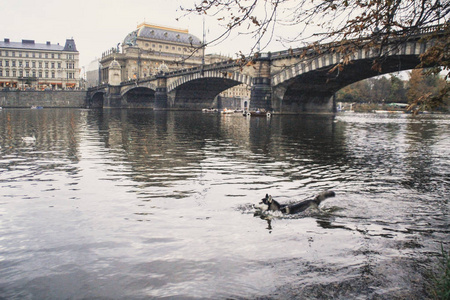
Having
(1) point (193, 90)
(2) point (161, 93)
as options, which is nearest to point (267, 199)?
(2) point (161, 93)

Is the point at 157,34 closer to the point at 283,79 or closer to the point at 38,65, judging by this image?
the point at 38,65

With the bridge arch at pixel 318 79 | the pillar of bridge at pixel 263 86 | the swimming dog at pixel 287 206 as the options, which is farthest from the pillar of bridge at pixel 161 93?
the swimming dog at pixel 287 206

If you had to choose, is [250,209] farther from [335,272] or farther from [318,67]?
[318,67]

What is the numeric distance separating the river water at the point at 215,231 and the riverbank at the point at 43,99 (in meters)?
108

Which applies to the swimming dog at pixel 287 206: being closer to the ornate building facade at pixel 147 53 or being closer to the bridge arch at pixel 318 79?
the bridge arch at pixel 318 79

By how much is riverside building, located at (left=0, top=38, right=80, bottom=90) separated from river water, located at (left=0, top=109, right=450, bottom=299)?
125342 mm

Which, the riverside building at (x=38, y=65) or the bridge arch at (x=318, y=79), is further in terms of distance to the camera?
the riverside building at (x=38, y=65)

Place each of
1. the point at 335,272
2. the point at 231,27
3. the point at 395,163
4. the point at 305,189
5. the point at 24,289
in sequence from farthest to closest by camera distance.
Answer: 1. the point at 395,163
2. the point at 305,189
3. the point at 231,27
4. the point at 335,272
5. the point at 24,289

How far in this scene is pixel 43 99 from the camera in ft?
374

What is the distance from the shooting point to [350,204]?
8.91 metres

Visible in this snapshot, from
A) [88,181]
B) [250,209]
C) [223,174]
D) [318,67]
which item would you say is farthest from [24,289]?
[318,67]

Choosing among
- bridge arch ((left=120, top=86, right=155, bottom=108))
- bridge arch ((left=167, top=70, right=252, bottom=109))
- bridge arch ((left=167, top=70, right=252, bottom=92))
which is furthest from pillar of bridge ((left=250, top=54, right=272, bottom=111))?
bridge arch ((left=120, top=86, right=155, bottom=108))

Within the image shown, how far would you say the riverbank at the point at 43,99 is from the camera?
109m

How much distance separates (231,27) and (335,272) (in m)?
4.35
